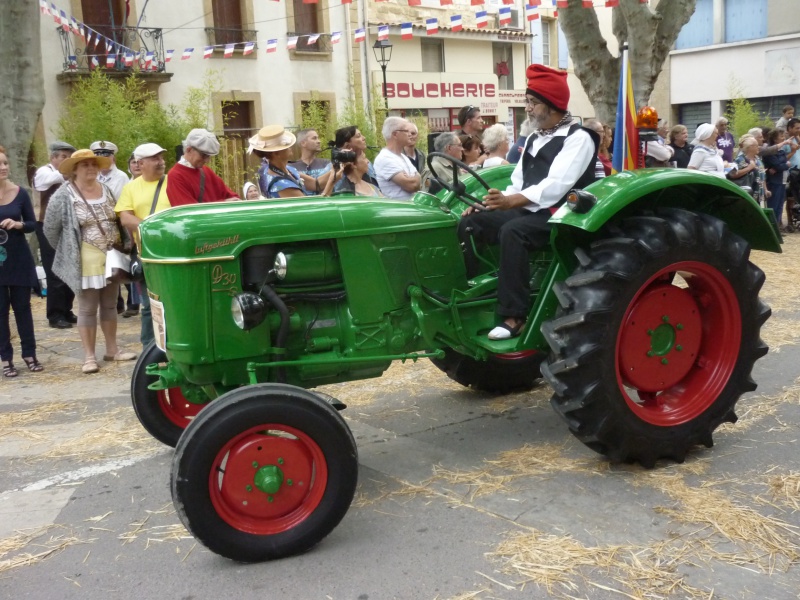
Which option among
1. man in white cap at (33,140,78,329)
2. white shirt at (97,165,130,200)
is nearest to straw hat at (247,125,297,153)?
white shirt at (97,165,130,200)

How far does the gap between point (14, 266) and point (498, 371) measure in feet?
12.9

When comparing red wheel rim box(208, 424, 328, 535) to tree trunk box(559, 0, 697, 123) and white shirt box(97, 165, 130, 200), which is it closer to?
white shirt box(97, 165, 130, 200)

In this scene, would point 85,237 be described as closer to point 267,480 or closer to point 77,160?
point 77,160

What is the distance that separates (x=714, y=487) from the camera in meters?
3.69

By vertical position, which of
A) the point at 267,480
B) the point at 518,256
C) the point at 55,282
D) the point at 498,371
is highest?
the point at 518,256

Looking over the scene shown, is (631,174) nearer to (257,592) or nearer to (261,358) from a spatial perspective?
(261,358)

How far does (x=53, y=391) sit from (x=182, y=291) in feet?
10.4

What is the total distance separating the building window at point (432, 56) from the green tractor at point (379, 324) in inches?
952

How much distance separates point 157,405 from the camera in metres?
4.38

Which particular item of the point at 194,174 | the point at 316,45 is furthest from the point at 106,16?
the point at 194,174

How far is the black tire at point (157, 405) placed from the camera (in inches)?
170

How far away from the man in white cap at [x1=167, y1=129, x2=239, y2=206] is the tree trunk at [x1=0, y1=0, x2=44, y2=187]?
19.0ft

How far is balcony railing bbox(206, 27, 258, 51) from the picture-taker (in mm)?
20453

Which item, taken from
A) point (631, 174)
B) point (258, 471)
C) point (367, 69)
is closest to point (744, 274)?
point (631, 174)
